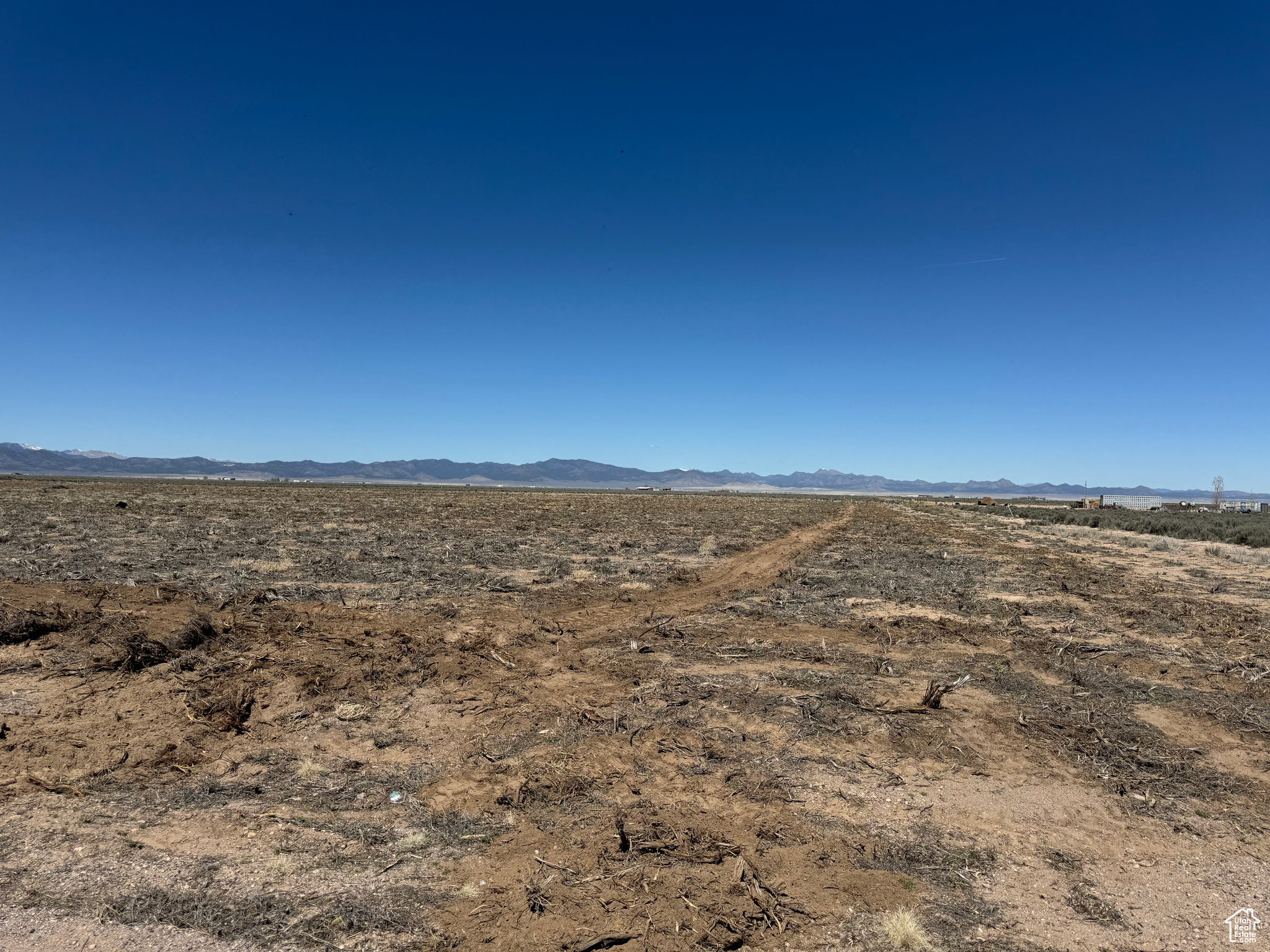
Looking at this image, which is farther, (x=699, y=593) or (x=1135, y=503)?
(x=1135, y=503)

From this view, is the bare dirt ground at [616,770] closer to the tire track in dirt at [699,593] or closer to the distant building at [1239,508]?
the tire track in dirt at [699,593]

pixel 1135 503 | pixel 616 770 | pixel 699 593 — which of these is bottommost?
pixel 616 770

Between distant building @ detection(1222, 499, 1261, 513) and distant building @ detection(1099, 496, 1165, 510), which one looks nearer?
distant building @ detection(1222, 499, 1261, 513)

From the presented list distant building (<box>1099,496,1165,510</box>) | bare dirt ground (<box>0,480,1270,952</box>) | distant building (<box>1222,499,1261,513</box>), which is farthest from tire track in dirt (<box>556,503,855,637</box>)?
distant building (<box>1222,499,1261,513</box>)

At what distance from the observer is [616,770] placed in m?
6.27

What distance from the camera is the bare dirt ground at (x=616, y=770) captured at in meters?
4.19

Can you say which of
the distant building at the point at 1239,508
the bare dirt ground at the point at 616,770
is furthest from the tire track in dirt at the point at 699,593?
the distant building at the point at 1239,508

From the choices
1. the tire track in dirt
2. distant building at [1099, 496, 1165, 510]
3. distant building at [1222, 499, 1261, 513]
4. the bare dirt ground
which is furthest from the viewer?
distant building at [1099, 496, 1165, 510]

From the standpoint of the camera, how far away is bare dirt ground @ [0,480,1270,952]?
13.8 ft

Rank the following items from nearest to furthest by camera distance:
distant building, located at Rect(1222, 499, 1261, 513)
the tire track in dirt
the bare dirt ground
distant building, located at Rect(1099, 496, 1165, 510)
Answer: the bare dirt ground, the tire track in dirt, distant building, located at Rect(1222, 499, 1261, 513), distant building, located at Rect(1099, 496, 1165, 510)

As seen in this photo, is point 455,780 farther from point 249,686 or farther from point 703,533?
point 703,533

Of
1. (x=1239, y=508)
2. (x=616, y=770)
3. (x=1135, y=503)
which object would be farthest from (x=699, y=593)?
(x=1135, y=503)

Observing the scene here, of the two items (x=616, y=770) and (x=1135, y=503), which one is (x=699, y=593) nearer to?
(x=616, y=770)

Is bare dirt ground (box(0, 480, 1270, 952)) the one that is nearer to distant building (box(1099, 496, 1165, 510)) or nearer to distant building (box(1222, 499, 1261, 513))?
distant building (box(1222, 499, 1261, 513))
